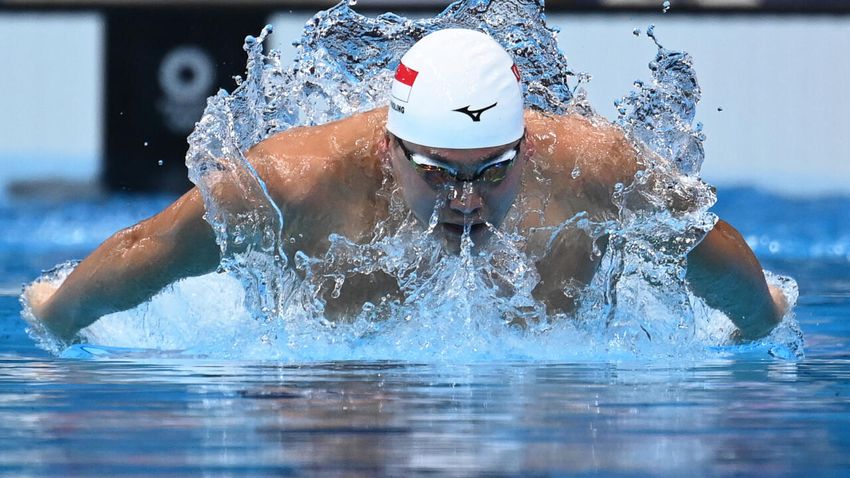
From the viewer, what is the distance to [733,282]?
332cm

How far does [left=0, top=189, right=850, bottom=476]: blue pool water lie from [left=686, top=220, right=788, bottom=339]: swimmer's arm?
5.5 inches

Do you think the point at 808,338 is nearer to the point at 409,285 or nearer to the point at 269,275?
the point at 409,285

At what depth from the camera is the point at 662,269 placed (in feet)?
10.8

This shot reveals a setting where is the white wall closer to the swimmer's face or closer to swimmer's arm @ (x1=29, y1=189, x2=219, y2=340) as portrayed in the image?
swimmer's arm @ (x1=29, y1=189, x2=219, y2=340)

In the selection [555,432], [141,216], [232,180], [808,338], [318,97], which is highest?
[555,432]

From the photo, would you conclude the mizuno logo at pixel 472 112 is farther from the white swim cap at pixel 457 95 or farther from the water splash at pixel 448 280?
the water splash at pixel 448 280

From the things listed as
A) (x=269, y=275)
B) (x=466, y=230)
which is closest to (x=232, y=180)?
(x=269, y=275)

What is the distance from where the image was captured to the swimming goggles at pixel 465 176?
9.60ft

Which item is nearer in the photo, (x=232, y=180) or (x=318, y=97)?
(x=232, y=180)

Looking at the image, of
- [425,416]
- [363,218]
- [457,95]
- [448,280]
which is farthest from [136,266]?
[425,416]

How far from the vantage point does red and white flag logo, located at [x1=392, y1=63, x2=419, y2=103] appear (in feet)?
10.2

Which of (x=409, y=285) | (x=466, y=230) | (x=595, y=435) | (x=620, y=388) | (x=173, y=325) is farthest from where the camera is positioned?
(x=173, y=325)

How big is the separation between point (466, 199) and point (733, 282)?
2.55 ft

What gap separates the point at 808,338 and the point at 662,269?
0.58m
